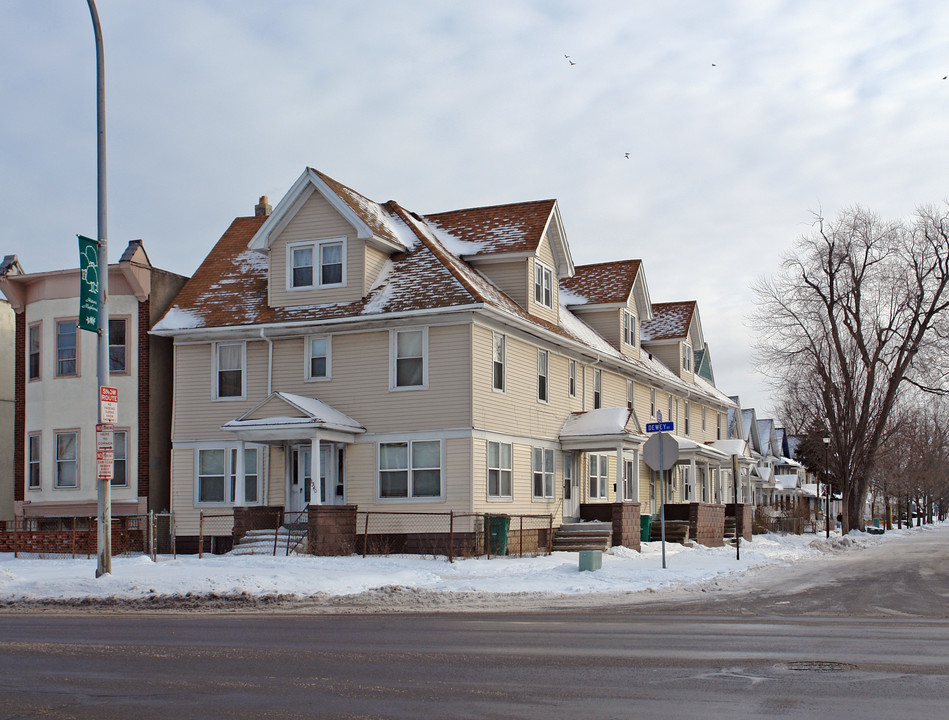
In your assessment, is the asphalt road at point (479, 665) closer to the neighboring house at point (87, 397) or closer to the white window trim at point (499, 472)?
the white window trim at point (499, 472)

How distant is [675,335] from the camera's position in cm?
4638

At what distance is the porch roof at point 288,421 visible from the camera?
2708 cm

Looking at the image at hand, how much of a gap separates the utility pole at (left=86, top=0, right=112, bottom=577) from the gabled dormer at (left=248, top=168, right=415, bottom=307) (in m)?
9.82

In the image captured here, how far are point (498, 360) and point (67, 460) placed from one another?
43.1ft

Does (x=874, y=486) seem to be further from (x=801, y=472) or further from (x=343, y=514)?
(x=343, y=514)

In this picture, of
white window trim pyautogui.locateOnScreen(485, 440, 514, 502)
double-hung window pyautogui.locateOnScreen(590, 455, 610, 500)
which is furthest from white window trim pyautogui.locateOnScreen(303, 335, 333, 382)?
double-hung window pyautogui.locateOnScreen(590, 455, 610, 500)

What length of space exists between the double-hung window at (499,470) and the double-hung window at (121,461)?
10770 mm

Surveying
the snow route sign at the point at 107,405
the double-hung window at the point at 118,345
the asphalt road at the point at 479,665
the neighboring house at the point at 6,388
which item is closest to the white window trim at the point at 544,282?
the double-hung window at the point at 118,345

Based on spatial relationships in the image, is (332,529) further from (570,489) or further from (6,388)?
(6,388)

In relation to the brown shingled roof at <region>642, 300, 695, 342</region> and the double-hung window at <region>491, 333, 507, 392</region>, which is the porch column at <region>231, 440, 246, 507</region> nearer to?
the double-hung window at <region>491, 333, 507, 392</region>

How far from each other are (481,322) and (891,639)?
16.6 metres

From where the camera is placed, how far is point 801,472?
353 ft

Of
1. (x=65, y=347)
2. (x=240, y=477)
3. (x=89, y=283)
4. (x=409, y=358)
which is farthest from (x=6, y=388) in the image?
(x=89, y=283)

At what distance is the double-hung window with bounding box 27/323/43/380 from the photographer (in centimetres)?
3244
